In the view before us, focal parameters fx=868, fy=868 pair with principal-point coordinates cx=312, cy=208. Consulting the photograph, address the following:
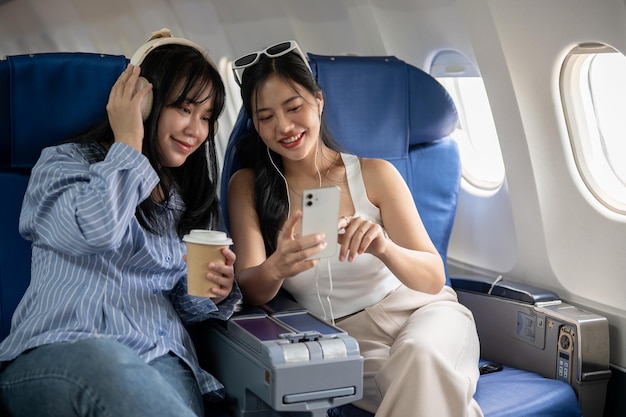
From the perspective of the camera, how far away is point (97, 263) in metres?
2.52

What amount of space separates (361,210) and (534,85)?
105 centimetres

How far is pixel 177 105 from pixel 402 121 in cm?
120

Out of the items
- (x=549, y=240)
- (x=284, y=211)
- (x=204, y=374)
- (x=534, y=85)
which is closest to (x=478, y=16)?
(x=534, y=85)

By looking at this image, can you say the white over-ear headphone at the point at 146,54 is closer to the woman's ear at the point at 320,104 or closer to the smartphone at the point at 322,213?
the woman's ear at the point at 320,104

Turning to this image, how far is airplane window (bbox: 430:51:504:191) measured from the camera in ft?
15.2

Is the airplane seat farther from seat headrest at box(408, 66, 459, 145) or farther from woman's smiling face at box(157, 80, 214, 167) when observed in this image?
woman's smiling face at box(157, 80, 214, 167)

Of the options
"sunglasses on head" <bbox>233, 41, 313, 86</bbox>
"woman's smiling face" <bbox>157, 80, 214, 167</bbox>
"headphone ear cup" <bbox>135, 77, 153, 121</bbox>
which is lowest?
"woman's smiling face" <bbox>157, 80, 214, 167</bbox>

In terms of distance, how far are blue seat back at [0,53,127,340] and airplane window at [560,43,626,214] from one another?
190 cm

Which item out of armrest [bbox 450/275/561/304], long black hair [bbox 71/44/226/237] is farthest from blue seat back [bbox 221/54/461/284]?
long black hair [bbox 71/44/226/237]

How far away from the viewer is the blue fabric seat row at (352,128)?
114 inches

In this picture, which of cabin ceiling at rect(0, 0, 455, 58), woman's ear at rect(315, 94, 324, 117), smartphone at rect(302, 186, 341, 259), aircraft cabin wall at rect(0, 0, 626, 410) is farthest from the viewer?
cabin ceiling at rect(0, 0, 455, 58)

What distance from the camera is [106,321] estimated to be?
2.48m

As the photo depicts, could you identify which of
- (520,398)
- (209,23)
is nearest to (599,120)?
(520,398)

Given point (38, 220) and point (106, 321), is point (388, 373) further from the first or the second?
point (38, 220)
